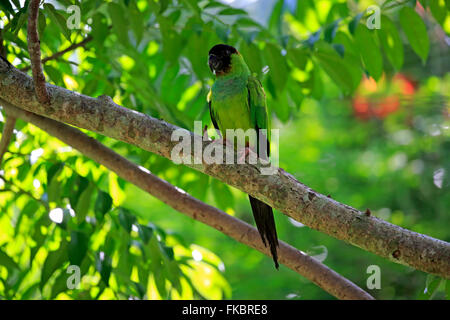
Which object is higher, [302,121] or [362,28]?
[302,121]

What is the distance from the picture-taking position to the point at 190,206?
339 cm

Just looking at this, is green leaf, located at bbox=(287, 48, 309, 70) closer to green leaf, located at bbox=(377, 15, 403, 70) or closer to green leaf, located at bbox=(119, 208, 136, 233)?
green leaf, located at bbox=(377, 15, 403, 70)

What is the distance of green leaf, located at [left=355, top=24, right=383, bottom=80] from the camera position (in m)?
3.44

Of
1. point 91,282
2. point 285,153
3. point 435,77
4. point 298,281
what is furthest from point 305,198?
point 435,77

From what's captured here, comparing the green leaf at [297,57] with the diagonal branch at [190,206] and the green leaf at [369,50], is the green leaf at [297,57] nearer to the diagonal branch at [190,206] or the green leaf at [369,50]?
the green leaf at [369,50]

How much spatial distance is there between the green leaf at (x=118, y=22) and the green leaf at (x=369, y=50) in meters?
1.71

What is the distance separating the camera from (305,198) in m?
2.41

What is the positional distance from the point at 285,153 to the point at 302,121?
1.25 m

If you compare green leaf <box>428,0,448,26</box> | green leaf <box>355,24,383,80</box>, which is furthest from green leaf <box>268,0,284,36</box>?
green leaf <box>428,0,448,26</box>

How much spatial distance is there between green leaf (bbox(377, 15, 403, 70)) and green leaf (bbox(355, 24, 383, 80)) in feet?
0.40

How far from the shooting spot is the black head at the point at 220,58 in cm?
375

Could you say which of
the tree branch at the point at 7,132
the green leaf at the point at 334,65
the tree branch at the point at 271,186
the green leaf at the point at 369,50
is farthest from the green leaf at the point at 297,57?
the tree branch at the point at 7,132

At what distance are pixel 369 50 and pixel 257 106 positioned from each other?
38.2 inches
